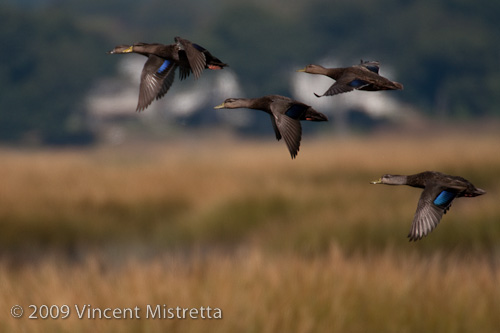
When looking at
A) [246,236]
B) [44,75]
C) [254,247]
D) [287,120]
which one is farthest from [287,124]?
[44,75]

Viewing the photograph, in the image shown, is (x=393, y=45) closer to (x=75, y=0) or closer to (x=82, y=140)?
(x=82, y=140)

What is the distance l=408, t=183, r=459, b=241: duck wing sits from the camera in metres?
1.50

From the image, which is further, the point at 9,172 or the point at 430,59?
the point at 430,59

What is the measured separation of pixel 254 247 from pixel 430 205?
1226cm

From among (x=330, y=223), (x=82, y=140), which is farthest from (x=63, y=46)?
(x=330, y=223)

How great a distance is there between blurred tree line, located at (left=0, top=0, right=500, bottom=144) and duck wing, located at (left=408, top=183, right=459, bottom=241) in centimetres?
6361

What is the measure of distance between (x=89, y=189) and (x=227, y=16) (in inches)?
2311

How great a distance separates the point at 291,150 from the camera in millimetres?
1397

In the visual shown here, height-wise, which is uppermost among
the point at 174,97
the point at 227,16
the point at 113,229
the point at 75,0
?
the point at 75,0

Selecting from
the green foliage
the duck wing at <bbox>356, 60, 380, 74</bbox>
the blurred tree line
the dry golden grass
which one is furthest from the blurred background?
the blurred tree line

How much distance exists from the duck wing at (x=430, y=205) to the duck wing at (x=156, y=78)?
2.03ft

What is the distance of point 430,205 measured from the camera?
152 cm

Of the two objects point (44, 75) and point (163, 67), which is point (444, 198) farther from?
point (44, 75)

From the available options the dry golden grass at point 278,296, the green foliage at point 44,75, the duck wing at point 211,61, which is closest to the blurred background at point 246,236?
the dry golden grass at point 278,296
